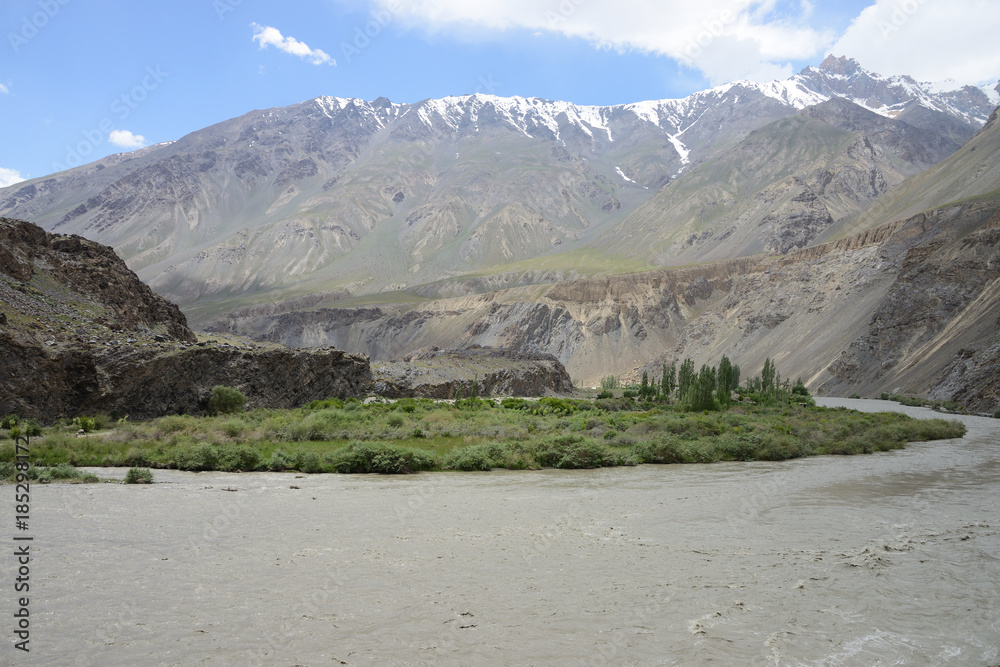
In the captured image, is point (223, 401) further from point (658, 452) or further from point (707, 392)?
point (707, 392)

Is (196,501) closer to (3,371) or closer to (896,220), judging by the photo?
(3,371)

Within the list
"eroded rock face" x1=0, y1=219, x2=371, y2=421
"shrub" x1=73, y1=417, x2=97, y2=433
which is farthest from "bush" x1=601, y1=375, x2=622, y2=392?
"shrub" x1=73, y1=417, x2=97, y2=433

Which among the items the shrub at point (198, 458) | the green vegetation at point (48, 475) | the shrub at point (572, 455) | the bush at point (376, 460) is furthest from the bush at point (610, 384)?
the green vegetation at point (48, 475)

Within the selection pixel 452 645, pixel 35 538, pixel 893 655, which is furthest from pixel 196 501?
pixel 893 655

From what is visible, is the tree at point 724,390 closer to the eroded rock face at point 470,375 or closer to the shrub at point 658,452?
the eroded rock face at point 470,375

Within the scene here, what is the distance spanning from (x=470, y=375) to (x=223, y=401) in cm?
2852

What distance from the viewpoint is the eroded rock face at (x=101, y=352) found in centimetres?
2889

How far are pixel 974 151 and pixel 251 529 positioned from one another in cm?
14374

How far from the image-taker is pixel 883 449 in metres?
28.9

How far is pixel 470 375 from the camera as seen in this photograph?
61188 mm

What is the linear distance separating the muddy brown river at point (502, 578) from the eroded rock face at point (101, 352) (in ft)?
57.8

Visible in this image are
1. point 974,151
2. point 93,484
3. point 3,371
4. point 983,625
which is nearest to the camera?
point 983,625

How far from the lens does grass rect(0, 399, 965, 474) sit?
830 inches

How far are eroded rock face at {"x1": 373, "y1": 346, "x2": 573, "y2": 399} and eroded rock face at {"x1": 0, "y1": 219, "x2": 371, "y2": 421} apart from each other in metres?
9.27
